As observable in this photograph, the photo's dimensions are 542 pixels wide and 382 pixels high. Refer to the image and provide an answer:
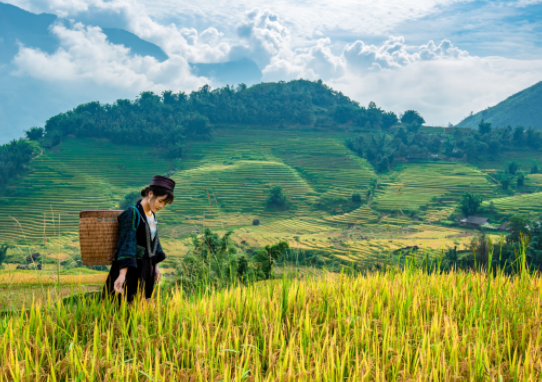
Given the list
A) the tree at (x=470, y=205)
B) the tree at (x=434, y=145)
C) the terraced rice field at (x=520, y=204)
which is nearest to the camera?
the tree at (x=470, y=205)

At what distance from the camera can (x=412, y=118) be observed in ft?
291

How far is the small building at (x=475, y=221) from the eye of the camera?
46.9 metres

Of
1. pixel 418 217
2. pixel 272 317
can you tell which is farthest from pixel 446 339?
pixel 418 217

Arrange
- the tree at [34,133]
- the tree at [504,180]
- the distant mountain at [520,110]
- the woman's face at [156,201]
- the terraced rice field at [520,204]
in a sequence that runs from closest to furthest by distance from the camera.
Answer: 1. the woman's face at [156,201]
2. the terraced rice field at [520,204]
3. the tree at [504,180]
4. the tree at [34,133]
5. the distant mountain at [520,110]

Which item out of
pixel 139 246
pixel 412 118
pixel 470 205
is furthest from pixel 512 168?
pixel 139 246

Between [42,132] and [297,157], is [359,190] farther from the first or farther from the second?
[42,132]

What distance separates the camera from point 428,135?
80.2 m

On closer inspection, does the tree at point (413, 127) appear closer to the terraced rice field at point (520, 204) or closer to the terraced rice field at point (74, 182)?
the terraced rice field at point (520, 204)

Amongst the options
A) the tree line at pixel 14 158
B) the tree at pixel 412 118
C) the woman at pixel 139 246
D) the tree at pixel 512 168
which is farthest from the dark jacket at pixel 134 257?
the tree at pixel 412 118

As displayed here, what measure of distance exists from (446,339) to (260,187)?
60.8 m

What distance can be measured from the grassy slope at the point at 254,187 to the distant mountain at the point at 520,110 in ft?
203

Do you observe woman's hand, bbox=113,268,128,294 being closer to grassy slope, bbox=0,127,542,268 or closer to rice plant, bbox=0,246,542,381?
rice plant, bbox=0,246,542,381

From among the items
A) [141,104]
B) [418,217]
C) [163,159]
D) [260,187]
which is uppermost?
[141,104]

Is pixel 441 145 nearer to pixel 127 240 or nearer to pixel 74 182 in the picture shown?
pixel 74 182
